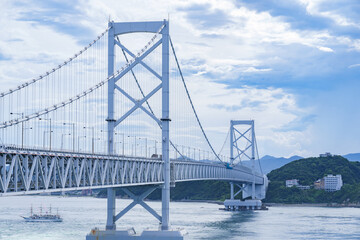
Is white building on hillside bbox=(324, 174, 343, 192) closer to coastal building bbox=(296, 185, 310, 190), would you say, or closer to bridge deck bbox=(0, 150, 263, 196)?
coastal building bbox=(296, 185, 310, 190)

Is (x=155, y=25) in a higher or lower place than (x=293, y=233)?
higher

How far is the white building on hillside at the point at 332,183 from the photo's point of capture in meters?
171

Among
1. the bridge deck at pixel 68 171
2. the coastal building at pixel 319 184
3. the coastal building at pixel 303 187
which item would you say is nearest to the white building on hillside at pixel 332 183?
the coastal building at pixel 319 184

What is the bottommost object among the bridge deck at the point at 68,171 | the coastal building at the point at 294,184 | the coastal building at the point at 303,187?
the coastal building at the point at 303,187

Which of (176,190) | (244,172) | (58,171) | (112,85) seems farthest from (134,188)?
(176,190)

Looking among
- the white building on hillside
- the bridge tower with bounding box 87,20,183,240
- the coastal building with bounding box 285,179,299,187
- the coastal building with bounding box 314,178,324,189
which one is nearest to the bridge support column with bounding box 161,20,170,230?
the bridge tower with bounding box 87,20,183,240

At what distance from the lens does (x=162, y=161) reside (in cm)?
5166

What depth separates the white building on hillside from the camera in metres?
171

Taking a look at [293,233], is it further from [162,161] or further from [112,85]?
[112,85]

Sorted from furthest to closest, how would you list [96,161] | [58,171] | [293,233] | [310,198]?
[310,198]
[293,233]
[96,161]
[58,171]

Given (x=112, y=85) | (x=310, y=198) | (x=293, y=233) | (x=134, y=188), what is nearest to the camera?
(x=112, y=85)

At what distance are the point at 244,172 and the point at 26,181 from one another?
330ft

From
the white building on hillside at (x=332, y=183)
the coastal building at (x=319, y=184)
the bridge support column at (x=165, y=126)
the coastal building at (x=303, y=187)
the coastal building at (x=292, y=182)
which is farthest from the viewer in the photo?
the coastal building at (x=292, y=182)

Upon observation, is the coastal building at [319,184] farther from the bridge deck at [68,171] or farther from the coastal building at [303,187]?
the bridge deck at [68,171]
